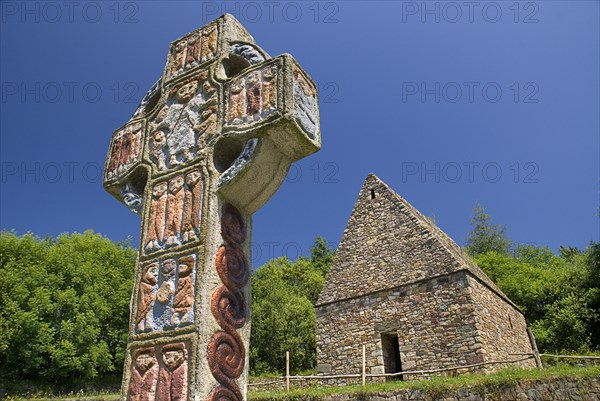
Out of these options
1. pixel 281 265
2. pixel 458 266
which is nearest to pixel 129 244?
pixel 281 265

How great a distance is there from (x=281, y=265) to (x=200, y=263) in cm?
3599

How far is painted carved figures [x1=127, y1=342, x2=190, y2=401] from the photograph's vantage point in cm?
248

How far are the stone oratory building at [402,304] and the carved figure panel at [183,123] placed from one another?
10796mm

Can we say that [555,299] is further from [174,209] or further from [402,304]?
[174,209]

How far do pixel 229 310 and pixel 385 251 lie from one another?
12433 millimetres

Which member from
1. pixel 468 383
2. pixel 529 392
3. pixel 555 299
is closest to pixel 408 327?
pixel 468 383

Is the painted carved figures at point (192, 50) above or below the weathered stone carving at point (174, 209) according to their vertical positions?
above

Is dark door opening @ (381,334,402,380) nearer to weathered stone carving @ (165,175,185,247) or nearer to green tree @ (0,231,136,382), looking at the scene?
A: weathered stone carving @ (165,175,185,247)

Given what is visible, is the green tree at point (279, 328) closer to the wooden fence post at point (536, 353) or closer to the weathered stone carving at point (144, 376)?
the wooden fence post at point (536, 353)

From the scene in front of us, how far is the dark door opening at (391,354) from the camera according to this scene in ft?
44.0

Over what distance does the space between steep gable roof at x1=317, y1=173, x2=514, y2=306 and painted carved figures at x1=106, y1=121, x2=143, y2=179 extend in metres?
10.9

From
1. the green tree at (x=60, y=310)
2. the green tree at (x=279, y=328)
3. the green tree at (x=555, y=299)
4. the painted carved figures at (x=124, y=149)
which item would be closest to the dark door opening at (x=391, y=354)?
the painted carved figures at (x=124, y=149)

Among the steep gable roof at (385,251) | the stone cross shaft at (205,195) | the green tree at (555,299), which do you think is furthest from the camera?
the green tree at (555,299)

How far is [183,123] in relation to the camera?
3424 mm
